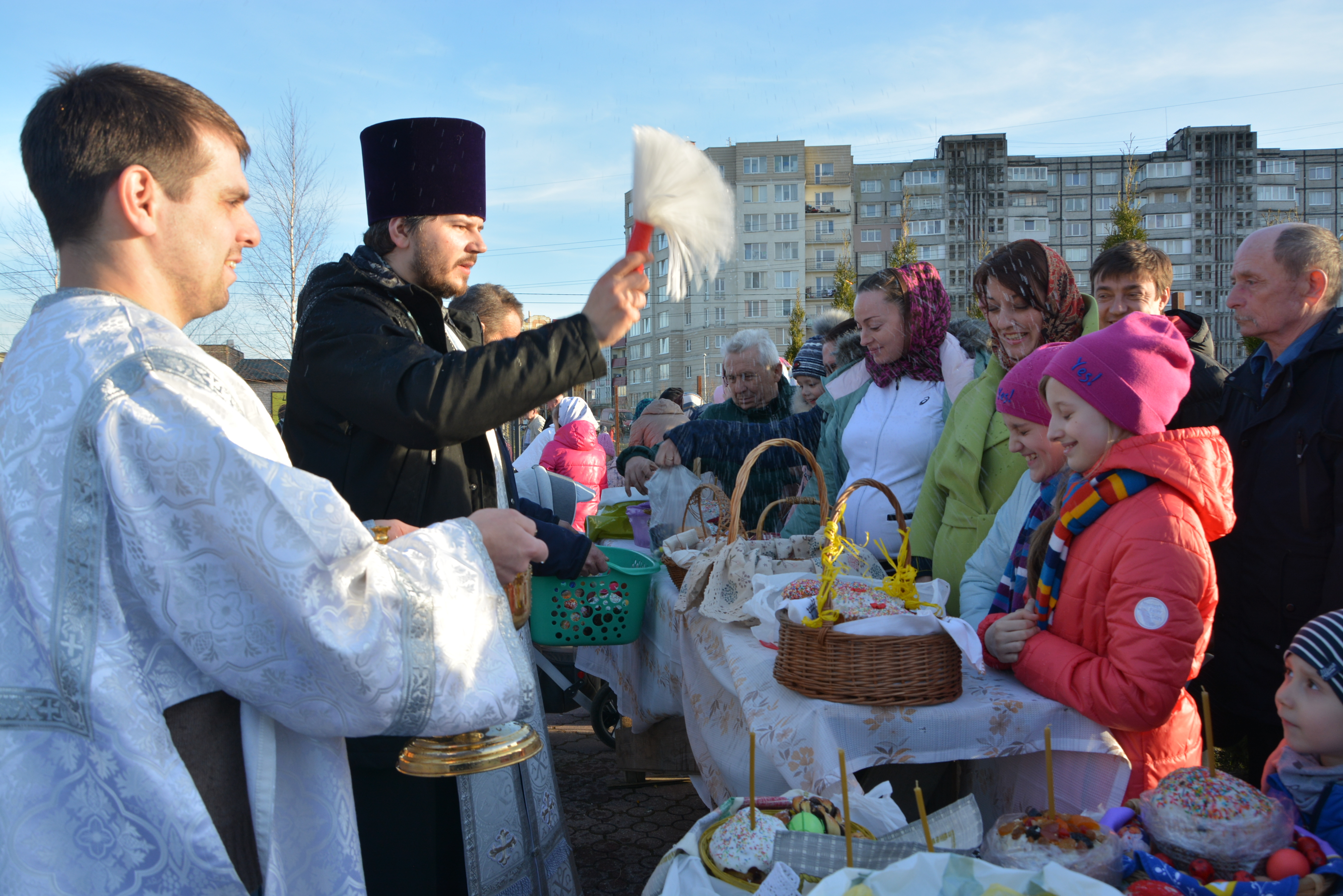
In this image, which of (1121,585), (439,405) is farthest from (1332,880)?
(439,405)

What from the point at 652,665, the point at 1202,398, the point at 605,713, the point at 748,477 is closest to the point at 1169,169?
the point at 1202,398

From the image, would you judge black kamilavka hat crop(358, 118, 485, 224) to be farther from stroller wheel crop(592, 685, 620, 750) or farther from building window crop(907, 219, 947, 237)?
building window crop(907, 219, 947, 237)

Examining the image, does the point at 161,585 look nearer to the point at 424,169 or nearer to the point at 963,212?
the point at 424,169

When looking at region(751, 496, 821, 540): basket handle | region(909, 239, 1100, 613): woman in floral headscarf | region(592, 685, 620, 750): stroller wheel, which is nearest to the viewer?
region(909, 239, 1100, 613): woman in floral headscarf

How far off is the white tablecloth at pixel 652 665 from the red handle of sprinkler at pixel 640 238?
1.65 meters

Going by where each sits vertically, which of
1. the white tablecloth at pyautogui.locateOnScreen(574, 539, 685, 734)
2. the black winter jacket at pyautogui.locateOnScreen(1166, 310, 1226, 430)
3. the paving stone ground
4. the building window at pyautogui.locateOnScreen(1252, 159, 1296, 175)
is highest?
the building window at pyautogui.locateOnScreen(1252, 159, 1296, 175)

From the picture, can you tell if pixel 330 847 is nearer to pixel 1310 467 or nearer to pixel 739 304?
pixel 1310 467

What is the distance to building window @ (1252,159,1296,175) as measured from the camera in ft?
218

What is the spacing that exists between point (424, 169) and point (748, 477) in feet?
4.54

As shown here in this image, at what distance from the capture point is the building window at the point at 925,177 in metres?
71.1

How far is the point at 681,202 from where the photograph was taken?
5.43 feet

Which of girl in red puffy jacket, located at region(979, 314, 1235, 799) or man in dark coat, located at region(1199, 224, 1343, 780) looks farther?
man in dark coat, located at region(1199, 224, 1343, 780)

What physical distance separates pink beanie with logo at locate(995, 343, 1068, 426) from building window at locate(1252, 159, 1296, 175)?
264ft

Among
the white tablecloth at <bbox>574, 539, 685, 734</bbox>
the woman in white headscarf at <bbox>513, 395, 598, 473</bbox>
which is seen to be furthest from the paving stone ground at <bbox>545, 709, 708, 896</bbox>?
the woman in white headscarf at <bbox>513, 395, 598, 473</bbox>
